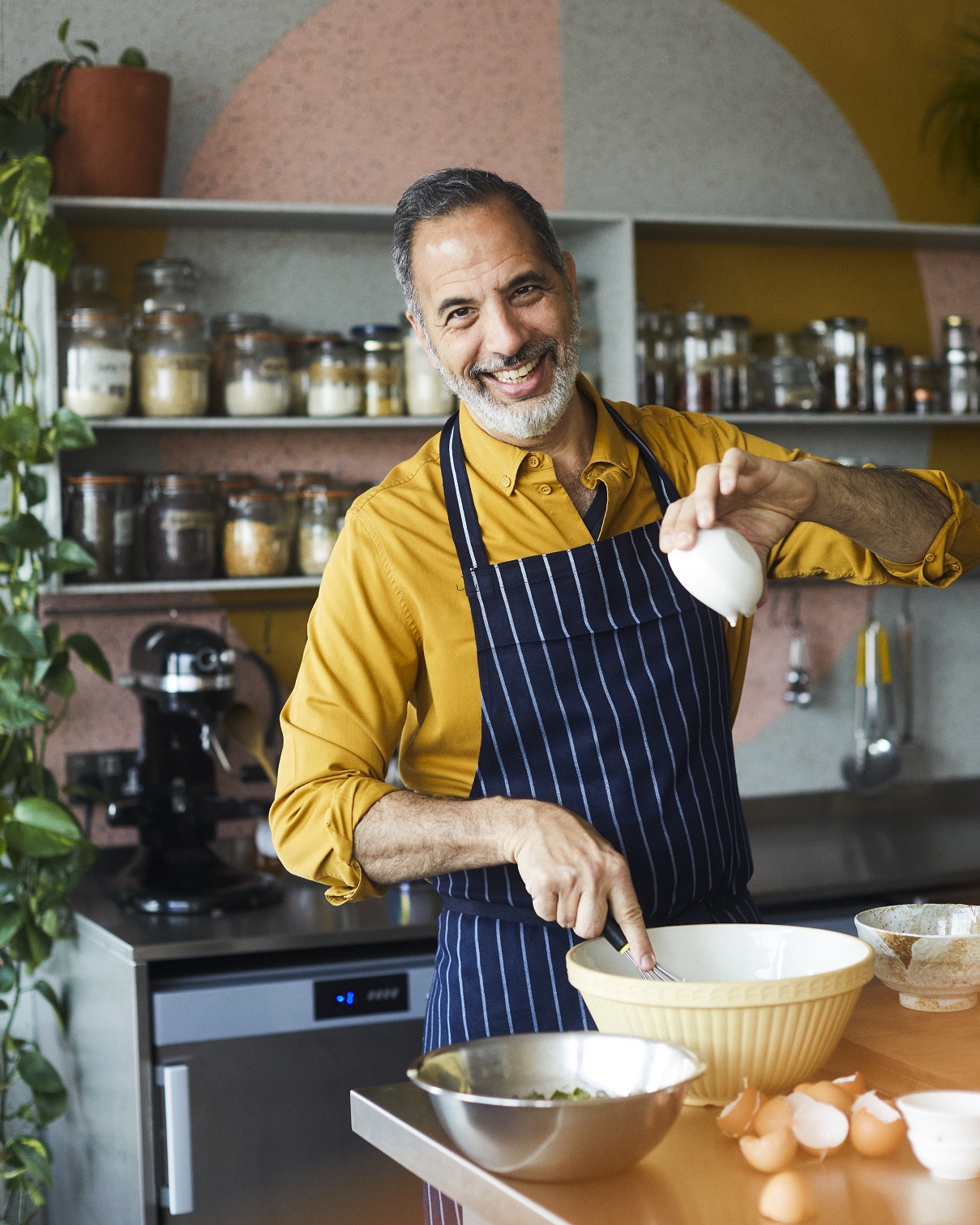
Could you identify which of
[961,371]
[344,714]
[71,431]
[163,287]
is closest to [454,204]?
[344,714]

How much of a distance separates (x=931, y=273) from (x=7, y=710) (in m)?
2.31

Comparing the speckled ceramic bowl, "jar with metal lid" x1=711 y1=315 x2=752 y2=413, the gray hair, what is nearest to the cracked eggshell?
the speckled ceramic bowl

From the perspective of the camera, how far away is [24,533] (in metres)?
2.44

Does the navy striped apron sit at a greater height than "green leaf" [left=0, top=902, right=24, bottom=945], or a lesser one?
greater

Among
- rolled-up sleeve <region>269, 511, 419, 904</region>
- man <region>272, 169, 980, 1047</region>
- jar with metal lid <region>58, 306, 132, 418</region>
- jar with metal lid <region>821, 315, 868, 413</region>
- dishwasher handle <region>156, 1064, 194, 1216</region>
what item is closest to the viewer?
rolled-up sleeve <region>269, 511, 419, 904</region>

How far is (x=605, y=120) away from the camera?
10.4ft

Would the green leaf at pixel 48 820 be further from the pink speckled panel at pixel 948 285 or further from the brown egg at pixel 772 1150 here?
the pink speckled panel at pixel 948 285

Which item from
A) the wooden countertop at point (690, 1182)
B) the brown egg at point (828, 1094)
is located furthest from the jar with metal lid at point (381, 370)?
the brown egg at point (828, 1094)

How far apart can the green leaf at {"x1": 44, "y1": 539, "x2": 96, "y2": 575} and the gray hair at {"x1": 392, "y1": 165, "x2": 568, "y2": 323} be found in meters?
1.01

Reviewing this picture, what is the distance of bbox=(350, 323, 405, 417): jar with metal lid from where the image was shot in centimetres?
279

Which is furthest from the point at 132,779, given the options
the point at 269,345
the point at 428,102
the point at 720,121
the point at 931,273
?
the point at 931,273

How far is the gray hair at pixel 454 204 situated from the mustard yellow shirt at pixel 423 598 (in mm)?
186

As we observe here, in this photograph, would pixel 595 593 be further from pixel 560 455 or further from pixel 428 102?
pixel 428 102

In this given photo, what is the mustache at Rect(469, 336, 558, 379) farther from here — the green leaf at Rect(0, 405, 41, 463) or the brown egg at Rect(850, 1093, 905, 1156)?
the green leaf at Rect(0, 405, 41, 463)
